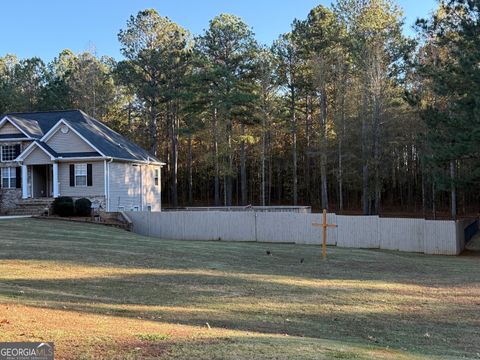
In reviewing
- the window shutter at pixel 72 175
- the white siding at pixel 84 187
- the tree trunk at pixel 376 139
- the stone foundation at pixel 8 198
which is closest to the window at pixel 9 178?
the stone foundation at pixel 8 198

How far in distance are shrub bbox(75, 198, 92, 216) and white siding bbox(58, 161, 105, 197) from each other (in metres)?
2.25

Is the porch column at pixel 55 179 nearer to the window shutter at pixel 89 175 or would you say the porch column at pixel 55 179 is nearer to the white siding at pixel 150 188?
the window shutter at pixel 89 175

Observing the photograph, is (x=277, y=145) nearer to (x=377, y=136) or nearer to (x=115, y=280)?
(x=377, y=136)

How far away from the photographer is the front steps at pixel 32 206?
95.6 feet

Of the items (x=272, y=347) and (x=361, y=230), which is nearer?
(x=272, y=347)

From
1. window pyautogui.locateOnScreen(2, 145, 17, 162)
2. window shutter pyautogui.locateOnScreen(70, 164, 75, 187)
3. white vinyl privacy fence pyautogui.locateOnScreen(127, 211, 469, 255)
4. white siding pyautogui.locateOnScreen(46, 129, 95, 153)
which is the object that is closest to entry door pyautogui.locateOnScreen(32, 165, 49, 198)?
window pyautogui.locateOnScreen(2, 145, 17, 162)

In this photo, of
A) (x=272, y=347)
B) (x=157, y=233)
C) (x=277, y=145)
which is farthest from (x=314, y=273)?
(x=277, y=145)

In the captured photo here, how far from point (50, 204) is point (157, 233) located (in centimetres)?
667

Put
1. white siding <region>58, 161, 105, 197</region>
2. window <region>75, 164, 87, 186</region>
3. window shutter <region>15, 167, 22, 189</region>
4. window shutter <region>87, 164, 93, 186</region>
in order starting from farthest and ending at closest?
window shutter <region>15, 167, 22, 189</region>, window <region>75, 164, 87, 186</region>, window shutter <region>87, 164, 93, 186</region>, white siding <region>58, 161, 105, 197</region>

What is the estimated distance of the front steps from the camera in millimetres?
29139

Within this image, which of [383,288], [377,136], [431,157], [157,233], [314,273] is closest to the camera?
[383,288]

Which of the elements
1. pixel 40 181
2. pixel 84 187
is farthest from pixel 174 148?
pixel 84 187

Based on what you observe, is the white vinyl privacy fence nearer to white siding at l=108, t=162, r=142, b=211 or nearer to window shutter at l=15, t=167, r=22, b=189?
white siding at l=108, t=162, r=142, b=211

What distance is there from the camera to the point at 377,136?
3666 centimetres
